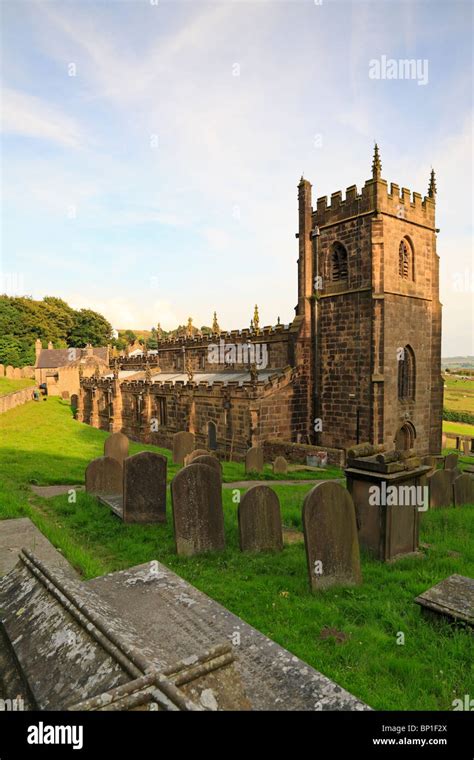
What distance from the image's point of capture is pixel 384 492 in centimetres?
739

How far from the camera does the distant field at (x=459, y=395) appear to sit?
5450 centimetres

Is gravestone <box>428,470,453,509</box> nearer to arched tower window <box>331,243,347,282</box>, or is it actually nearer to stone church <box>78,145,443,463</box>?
stone church <box>78,145,443,463</box>

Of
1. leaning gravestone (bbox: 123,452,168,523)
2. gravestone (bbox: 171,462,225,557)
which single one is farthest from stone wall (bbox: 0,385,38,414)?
gravestone (bbox: 171,462,225,557)

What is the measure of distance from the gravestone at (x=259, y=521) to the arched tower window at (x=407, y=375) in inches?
643

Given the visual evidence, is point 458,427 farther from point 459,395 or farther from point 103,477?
point 103,477

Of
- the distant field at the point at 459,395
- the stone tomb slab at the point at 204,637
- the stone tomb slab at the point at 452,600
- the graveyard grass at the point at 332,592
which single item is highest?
the stone tomb slab at the point at 204,637

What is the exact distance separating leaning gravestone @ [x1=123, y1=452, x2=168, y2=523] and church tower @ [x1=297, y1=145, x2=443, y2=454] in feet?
44.5

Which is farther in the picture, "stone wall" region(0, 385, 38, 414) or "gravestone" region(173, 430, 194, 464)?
"stone wall" region(0, 385, 38, 414)

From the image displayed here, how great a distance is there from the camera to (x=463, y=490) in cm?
1252

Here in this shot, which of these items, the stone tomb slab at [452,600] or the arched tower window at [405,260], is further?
the arched tower window at [405,260]

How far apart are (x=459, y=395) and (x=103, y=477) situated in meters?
62.5

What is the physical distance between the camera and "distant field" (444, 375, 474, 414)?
179 ft

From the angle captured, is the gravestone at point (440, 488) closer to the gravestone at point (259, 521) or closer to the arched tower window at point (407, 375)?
the gravestone at point (259, 521)
